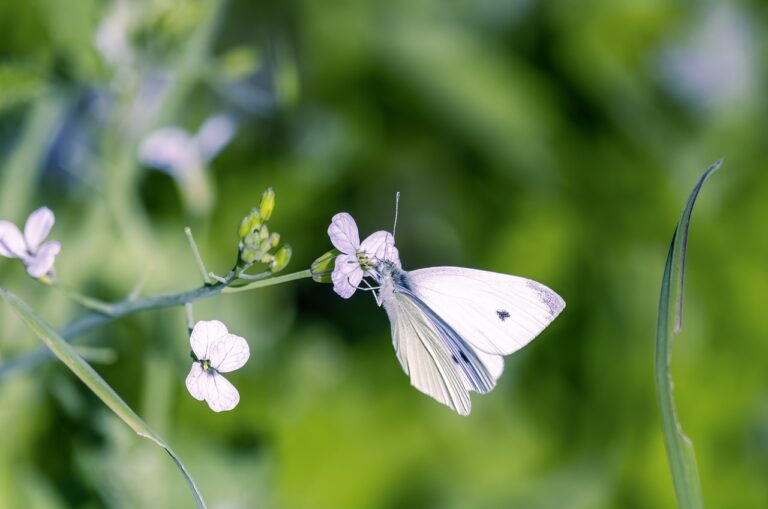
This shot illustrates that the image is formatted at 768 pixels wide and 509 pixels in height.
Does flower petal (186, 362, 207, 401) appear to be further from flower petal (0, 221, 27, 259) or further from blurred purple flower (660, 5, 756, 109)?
blurred purple flower (660, 5, 756, 109)

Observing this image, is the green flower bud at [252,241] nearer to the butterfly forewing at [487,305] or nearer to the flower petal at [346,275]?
the flower petal at [346,275]

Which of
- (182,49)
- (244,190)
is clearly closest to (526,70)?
(244,190)

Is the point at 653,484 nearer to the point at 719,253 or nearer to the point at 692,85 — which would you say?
the point at 719,253

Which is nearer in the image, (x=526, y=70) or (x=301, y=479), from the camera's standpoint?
(x=301, y=479)

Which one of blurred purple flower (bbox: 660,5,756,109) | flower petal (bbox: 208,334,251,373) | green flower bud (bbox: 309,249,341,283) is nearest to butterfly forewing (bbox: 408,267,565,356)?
green flower bud (bbox: 309,249,341,283)

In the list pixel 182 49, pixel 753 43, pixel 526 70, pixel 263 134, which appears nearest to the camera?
pixel 182 49

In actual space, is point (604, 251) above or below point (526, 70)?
below

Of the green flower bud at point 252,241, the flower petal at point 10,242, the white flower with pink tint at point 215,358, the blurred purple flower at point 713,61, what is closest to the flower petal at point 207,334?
the white flower with pink tint at point 215,358
